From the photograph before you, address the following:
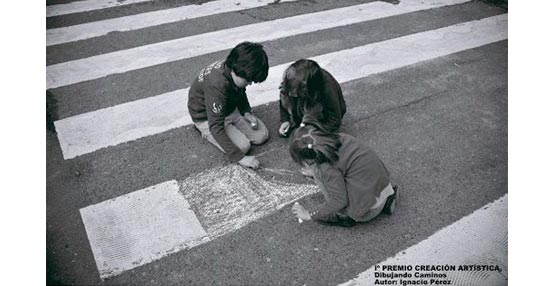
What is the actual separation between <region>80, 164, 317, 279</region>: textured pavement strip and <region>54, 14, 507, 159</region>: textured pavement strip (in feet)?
2.91

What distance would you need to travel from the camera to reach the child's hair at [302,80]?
3428 millimetres

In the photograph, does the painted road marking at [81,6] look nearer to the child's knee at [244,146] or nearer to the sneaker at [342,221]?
the child's knee at [244,146]

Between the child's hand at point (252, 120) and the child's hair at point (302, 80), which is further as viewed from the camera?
the child's hand at point (252, 120)

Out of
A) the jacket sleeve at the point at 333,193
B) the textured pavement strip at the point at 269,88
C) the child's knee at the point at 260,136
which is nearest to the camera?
the jacket sleeve at the point at 333,193

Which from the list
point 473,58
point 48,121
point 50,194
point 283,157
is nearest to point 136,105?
point 48,121

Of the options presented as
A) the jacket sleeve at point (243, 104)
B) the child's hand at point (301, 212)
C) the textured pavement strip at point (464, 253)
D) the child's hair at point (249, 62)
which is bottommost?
the textured pavement strip at point (464, 253)

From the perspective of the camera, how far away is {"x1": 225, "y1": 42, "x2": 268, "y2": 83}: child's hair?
3381 millimetres

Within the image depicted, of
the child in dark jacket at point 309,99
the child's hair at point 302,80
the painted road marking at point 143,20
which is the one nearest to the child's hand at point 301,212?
the child in dark jacket at point 309,99

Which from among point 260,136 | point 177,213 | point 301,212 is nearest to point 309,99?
point 260,136

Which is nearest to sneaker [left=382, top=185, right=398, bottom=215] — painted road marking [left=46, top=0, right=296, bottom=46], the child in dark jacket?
the child in dark jacket

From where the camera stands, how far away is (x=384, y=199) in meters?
3.08

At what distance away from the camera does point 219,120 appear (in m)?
3.66

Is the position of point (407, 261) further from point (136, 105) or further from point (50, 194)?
point (136, 105)

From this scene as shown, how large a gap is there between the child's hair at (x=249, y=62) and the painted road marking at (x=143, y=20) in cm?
360
